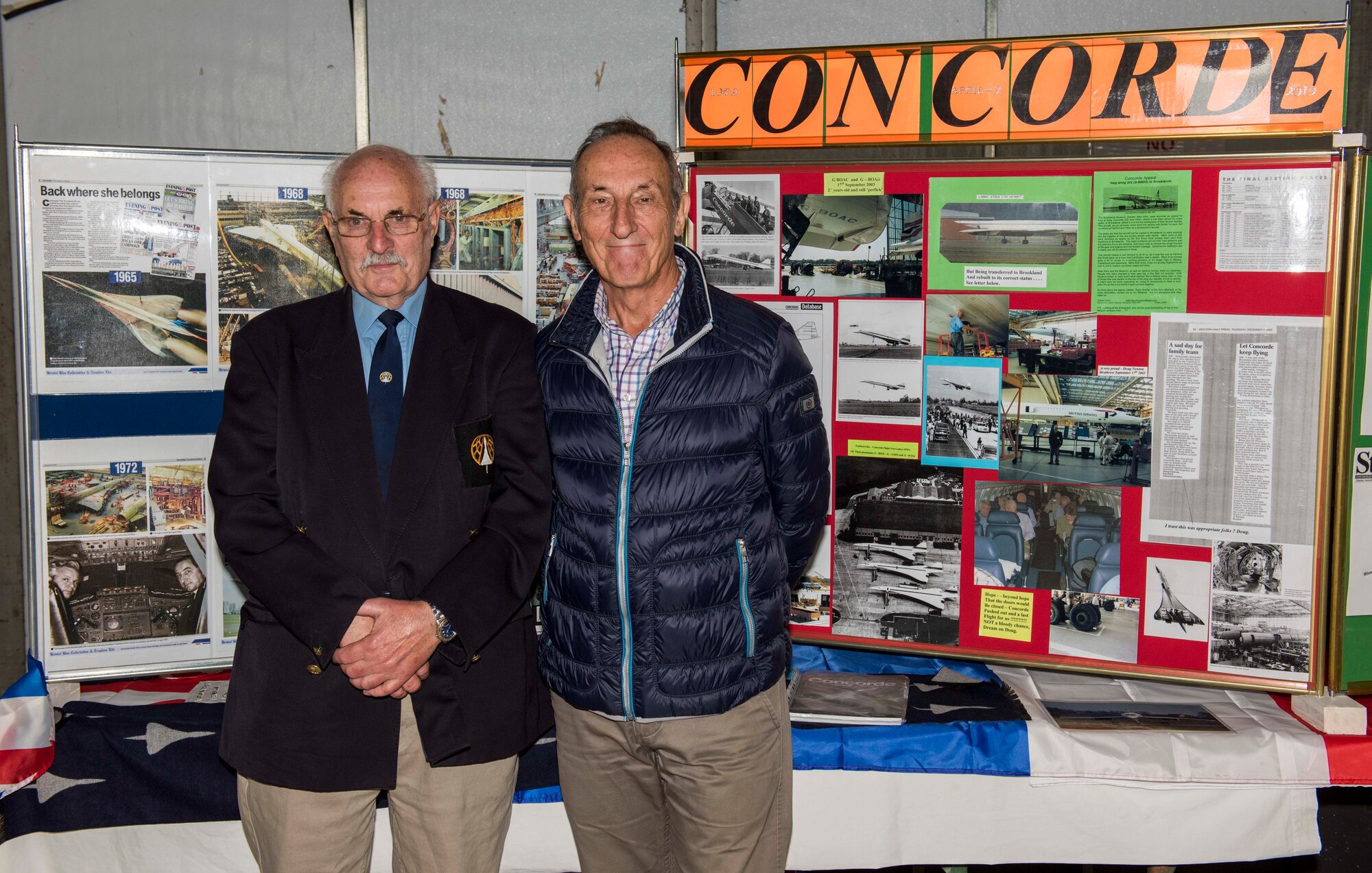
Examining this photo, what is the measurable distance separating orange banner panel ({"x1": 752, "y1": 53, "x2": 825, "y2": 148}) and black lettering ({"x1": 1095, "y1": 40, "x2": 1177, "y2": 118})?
0.69 m

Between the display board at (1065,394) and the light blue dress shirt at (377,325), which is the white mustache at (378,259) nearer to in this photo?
the light blue dress shirt at (377,325)

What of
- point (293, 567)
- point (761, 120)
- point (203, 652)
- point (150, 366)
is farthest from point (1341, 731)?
point (150, 366)

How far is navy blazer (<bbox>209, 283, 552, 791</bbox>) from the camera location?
65.2 inches

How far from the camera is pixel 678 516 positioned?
5.58ft

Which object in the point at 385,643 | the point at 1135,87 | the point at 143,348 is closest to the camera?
the point at 385,643

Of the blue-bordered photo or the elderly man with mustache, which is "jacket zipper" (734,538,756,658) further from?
the blue-bordered photo

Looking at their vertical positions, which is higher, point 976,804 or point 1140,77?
point 1140,77

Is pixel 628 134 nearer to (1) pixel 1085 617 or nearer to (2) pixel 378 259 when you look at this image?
(2) pixel 378 259

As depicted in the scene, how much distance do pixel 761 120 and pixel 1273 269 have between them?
4.18 feet

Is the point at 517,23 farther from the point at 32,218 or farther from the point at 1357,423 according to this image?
the point at 1357,423

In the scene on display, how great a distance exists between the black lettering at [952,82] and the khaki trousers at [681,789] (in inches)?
56.8

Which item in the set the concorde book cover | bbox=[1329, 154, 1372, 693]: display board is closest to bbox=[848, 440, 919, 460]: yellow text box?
the concorde book cover

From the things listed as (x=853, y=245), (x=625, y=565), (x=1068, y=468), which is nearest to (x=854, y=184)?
(x=853, y=245)

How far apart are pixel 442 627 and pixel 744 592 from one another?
0.54 meters
